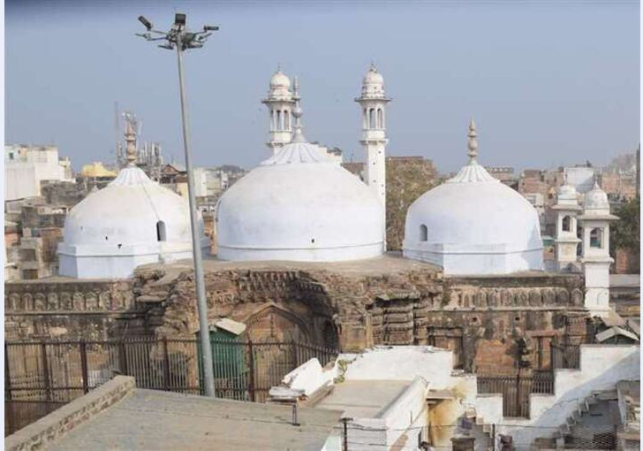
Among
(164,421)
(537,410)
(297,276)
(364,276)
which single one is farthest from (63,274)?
(164,421)

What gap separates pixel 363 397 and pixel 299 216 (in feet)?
16.7

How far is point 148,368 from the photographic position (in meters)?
8.08

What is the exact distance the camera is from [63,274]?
41.8 feet

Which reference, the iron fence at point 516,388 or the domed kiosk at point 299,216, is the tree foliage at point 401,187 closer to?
the domed kiosk at point 299,216

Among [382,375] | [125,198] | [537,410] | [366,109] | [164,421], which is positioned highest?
[366,109]

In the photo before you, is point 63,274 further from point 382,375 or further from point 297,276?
point 382,375

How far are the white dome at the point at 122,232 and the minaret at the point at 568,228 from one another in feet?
20.1

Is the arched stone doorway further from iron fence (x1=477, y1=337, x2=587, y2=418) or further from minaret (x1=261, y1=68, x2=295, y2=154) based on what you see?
minaret (x1=261, y1=68, x2=295, y2=154)

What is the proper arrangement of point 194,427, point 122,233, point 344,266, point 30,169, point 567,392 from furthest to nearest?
point 30,169, point 122,233, point 344,266, point 567,392, point 194,427

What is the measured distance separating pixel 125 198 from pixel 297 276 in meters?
3.74

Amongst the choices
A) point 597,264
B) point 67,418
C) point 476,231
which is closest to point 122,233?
point 476,231

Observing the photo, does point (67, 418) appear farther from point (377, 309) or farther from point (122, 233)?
point (122, 233)

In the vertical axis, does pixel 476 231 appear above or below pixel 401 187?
above

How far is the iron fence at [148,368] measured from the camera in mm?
7113
